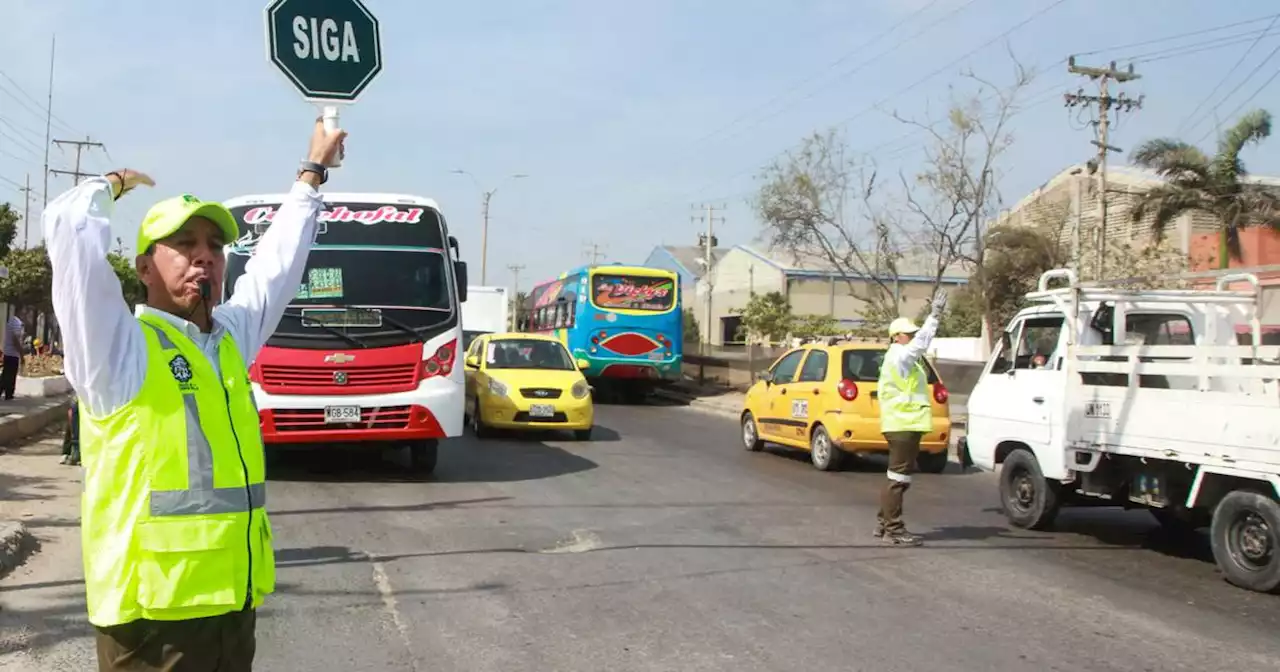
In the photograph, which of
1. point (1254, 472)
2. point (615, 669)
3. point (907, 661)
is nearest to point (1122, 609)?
point (1254, 472)

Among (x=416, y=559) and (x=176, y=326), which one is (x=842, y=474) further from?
(x=176, y=326)

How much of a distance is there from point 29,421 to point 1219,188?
2802cm

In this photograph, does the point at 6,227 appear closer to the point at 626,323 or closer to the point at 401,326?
the point at 626,323

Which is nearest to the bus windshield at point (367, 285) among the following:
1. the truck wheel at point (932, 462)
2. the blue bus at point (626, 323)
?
the truck wheel at point (932, 462)

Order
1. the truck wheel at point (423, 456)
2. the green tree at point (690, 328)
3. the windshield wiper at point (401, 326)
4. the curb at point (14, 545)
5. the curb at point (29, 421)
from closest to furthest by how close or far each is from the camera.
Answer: the curb at point (14, 545), the windshield wiper at point (401, 326), the truck wheel at point (423, 456), the curb at point (29, 421), the green tree at point (690, 328)

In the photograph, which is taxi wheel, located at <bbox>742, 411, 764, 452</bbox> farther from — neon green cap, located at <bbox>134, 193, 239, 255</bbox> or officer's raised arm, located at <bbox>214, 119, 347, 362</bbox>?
neon green cap, located at <bbox>134, 193, 239, 255</bbox>

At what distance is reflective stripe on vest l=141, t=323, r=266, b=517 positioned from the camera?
90.8 inches

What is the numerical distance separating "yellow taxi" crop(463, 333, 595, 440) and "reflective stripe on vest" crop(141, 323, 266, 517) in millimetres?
12775

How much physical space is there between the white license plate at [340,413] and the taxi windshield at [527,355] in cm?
568

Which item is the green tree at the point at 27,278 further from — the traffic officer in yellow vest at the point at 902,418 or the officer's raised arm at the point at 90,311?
the officer's raised arm at the point at 90,311

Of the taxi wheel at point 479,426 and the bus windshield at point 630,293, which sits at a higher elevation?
the bus windshield at point 630,293

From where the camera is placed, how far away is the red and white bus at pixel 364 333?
1027 centimetres

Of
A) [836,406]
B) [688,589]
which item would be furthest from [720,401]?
[688,589]

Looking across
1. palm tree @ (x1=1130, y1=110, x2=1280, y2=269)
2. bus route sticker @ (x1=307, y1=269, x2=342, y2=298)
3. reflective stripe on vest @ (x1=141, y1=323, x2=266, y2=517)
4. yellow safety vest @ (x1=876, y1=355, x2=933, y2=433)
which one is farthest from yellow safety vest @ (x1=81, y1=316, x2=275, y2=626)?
palm tree @ (x1=1130, y1=110, x2=1280, y2=269)
